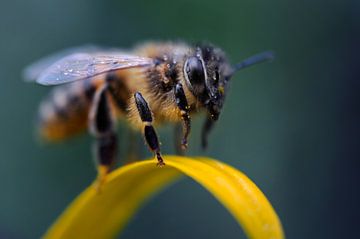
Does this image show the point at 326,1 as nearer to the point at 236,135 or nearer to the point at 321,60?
the point at 321,60

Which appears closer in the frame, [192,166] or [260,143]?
[192,166]

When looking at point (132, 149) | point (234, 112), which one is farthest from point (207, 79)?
point (234, 112)

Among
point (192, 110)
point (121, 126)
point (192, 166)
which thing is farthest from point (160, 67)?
point (121, 126)

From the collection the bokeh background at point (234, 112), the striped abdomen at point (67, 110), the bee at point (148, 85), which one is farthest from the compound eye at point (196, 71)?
the bokeh background at point (234, 112)

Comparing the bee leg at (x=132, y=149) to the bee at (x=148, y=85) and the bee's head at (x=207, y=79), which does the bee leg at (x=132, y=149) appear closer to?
the bee at (x=148, y=85)

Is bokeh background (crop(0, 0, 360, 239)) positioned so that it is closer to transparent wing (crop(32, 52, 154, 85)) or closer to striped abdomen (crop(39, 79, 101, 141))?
striped abdomen (crop(39, 79, 101, 141))

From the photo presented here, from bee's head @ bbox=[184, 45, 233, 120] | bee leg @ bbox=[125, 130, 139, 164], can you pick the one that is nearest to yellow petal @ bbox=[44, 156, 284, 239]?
bee's head @ bbox=[184, 45, 233, 120]
